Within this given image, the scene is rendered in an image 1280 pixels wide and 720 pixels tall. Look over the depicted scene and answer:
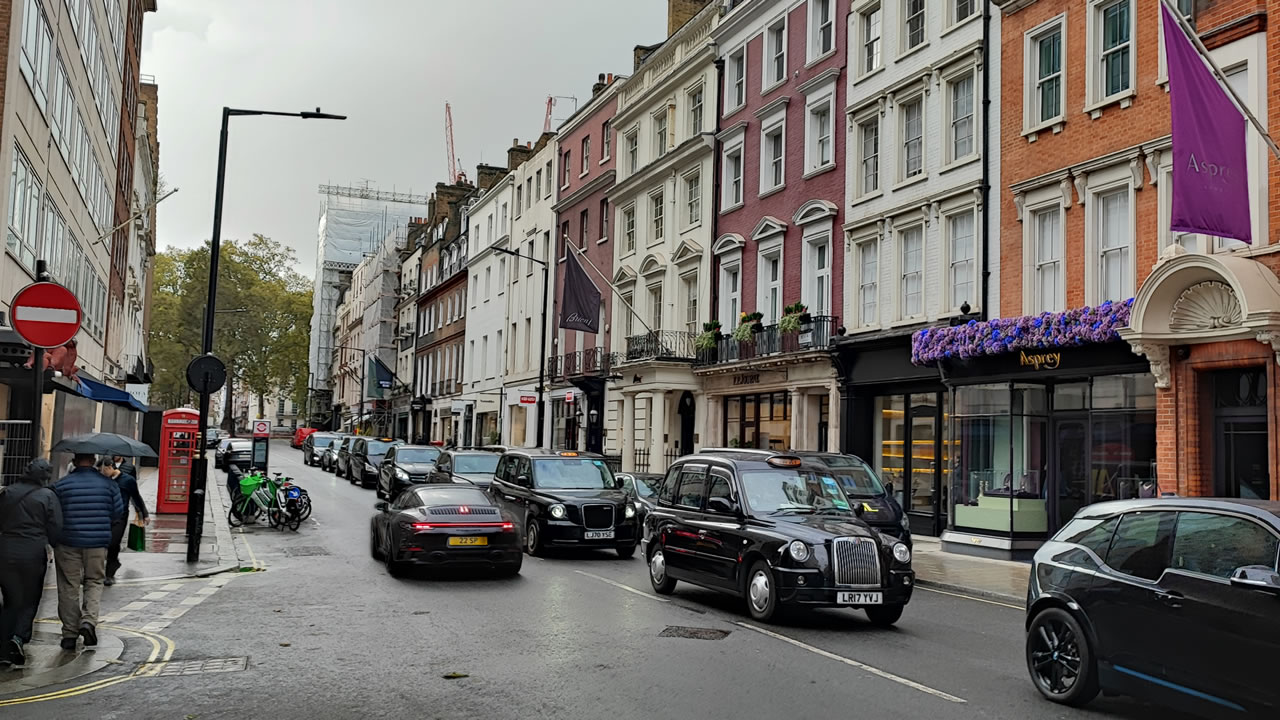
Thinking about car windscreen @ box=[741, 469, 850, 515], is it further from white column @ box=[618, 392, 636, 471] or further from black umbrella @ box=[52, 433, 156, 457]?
white column @ box=[618, 392, 636, 471]

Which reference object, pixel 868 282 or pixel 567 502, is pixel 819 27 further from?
pixel 567 502

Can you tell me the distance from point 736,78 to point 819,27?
465 cm

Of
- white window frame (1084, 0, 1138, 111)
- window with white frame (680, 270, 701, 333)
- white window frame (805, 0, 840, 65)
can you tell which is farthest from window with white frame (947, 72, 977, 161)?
window with white frame (680, 270, 701, 333)

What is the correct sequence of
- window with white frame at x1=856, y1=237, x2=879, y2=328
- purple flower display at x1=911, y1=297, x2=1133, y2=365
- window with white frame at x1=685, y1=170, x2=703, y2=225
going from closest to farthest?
purple flower display at x1=911, y1=297, x2=1133, y2=365
window with white frame at x1=856, y1=237, x2=879, y2=328
window with white frame at x1=685, y1=170, x2=703, y2=225

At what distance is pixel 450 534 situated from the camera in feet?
47.5

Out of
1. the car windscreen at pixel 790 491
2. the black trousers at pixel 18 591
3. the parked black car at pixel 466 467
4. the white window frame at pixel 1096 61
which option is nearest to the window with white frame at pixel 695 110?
the parked black car at pixel 466 467

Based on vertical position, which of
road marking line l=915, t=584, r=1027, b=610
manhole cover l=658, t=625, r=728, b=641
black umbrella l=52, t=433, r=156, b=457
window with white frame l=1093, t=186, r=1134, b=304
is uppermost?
window with white frame l=1093, t=186, r=1134, b=304

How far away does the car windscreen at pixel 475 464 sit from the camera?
25.7 metres

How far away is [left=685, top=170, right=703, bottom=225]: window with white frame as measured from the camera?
33.5 metres

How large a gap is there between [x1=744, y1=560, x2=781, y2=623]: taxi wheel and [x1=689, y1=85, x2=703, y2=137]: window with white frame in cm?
2479

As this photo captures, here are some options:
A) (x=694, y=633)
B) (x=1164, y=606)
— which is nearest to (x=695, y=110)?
(x=694, y=633)

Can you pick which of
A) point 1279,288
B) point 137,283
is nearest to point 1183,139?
point 1279,288

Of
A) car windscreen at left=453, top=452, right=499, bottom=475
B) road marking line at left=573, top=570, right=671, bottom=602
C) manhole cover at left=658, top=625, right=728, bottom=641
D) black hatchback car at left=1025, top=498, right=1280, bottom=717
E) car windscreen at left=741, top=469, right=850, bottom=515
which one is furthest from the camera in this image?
car windscreen at left=453, top=452, right=499, bottom=475

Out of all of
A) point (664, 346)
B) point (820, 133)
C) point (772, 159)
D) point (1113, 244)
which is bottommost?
point (664, 346)
